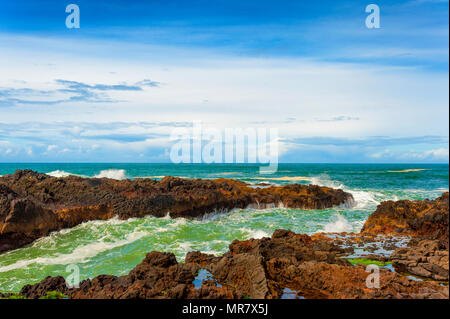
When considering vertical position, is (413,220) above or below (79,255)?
above

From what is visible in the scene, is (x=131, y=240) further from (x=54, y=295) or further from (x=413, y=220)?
(x=413, y=220)

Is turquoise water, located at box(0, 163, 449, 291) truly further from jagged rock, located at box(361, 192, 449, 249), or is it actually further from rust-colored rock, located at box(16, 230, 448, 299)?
rust-colored rock, located at box(16, 230, 448, 299)

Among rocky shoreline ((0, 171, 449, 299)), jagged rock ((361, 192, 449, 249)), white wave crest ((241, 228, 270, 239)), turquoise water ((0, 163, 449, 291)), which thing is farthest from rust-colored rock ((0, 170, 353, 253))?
jagged rock ((361, 192, 449, 249))

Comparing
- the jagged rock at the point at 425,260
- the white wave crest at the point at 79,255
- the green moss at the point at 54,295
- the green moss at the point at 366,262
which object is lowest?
the white wave crest at the point at 79,255

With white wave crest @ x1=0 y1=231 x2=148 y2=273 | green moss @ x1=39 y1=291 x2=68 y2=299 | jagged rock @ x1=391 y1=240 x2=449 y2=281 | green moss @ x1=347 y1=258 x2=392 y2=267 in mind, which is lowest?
white wave crest @ x1=0 y1=231 x2=148 y2=273

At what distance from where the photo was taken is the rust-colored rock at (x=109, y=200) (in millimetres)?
11898

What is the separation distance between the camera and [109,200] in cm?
1572

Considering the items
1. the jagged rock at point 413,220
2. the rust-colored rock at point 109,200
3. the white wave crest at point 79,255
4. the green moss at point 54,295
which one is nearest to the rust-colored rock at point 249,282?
the green moss at point 54,295

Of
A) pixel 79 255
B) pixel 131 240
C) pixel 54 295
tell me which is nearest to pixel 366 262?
pixel 54 295

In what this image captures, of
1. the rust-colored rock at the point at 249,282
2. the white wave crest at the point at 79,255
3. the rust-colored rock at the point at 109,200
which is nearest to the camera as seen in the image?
Answer: the rust-colored rock at the point at 249,282

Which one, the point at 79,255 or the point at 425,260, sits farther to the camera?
the point at 79,255

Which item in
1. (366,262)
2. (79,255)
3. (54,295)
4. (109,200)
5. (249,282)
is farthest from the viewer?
(109,200)

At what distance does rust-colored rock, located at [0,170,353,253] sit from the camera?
39.0 ft

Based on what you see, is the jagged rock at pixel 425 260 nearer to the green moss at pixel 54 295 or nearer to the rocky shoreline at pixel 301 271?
the rocky shoreline at pixel 301 271
